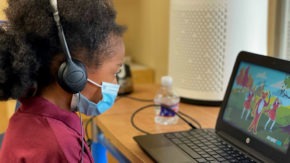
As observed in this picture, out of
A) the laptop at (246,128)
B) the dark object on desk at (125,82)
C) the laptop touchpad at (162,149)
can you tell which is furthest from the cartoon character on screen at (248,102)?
the dark object on desk at (125,82)

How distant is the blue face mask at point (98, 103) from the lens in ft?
→ 2.96

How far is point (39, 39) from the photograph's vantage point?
0.79 m

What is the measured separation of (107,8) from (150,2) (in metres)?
1.16

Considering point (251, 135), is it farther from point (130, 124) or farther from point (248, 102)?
point (130, 124)

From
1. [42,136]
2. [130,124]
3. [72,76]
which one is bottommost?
[130,124]

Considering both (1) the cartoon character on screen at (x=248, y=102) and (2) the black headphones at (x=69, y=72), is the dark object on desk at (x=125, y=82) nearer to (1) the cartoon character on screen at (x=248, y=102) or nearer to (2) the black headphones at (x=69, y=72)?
(1) the cartoon character on screen at (x=248, y=102)

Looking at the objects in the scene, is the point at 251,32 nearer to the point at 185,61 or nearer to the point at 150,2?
the point at 185,61

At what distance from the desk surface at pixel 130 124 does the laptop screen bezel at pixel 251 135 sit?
0.13m

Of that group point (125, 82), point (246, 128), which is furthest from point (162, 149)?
point (125, 82)

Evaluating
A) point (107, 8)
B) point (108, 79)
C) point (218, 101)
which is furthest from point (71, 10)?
point (218, 101)

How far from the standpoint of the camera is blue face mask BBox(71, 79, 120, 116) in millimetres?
902

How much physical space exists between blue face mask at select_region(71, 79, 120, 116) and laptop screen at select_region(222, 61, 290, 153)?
0.32 metres

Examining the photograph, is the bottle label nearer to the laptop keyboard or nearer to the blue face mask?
the laptop keyboard

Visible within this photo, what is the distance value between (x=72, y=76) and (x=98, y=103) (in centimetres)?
19
